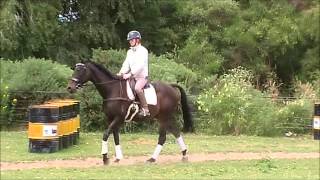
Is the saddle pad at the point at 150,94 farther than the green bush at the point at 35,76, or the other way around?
the green bush at the point at 35,76

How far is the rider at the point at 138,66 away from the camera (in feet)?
46.9

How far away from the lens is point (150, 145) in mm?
18500

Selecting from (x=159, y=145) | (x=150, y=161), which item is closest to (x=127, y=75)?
(x=159, y=145)

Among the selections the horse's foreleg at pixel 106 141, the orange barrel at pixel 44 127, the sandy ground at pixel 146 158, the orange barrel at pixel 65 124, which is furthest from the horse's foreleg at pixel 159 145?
the orange barrel at pixel 65 124

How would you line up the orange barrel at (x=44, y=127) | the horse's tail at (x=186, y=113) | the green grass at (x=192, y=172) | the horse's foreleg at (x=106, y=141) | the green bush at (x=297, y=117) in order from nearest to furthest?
the green grass at (x=192, y=172) < the horse's foreleg at (x=106, y=141) < the orange barrel at (x=44, y=127) < the horse's tail at (x=186, y=113) < the green bush at (x=297, y=117)

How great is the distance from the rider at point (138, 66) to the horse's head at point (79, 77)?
866mm

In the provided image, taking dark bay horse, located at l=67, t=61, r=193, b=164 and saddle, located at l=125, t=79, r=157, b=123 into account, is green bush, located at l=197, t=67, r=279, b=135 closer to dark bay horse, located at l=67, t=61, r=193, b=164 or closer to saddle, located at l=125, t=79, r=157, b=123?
dark bay horse, located at l=67, t=61, r=193, b=164

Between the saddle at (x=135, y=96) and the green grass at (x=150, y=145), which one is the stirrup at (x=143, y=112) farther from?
the green grass at (x=150, y=145)

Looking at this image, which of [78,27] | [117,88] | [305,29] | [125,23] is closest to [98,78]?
[117,88]

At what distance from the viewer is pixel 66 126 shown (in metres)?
16.8

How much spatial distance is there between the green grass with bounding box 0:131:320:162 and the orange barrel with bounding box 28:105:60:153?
311 mm

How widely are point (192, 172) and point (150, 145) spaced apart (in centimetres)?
531

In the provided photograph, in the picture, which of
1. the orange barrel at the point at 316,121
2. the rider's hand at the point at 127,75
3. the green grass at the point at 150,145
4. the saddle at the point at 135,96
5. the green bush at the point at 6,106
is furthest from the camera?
the green bush at the point at 6,106

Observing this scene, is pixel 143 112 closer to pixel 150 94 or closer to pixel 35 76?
pixel 150 94
